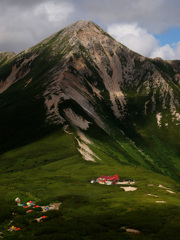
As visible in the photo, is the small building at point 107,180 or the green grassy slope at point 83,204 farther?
the small building at point 107,180

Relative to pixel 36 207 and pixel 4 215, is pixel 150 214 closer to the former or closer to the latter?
pixel 36 207

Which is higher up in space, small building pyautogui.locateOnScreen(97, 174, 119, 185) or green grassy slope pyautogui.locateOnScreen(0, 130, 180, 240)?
green grassy slope pyautogui.locateOnScreen(0, 130, 180, 240)

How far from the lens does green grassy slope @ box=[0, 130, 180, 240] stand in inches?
1772

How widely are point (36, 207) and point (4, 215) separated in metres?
8.95

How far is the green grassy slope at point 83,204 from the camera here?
4500 centimetres

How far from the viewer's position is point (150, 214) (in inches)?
2240

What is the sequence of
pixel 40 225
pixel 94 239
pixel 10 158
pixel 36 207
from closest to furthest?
pixel 94 239 → pixel 40 225 → pixel 36 207 → pixel 10 158

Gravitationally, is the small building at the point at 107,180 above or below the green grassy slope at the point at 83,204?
below

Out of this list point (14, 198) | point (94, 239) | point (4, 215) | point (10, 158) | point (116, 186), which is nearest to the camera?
point (94, 239)

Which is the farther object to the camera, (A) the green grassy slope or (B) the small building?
(B) the small building

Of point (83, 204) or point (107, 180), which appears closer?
point (83, 204)

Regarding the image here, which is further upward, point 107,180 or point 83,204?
point 83,204

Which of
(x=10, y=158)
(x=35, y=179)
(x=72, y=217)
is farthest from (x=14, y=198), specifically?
(x=10, y=158)

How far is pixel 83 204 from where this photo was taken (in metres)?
67.8
